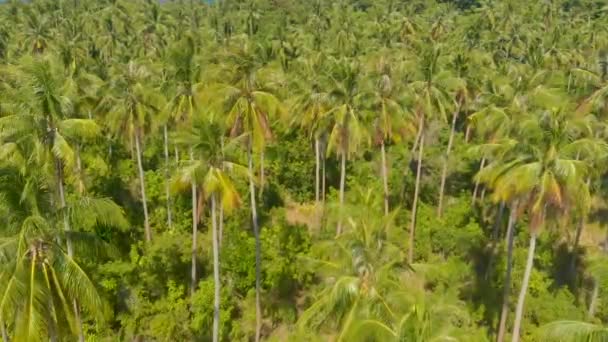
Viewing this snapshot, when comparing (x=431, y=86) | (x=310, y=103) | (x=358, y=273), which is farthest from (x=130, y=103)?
(x=358, y=273)

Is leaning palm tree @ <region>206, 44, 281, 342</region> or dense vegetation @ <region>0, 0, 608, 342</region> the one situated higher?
leaning palm tree @ <region>206, 44, 281, 342</region>

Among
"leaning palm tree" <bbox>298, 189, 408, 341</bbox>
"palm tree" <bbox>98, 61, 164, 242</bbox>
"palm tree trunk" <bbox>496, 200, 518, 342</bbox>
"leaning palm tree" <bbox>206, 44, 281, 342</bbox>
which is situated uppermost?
"leaning palm tree" <bbox>206, 44, 281, 342</bbox>

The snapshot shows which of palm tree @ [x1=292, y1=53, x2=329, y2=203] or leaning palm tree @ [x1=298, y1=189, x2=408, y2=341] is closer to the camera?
leaning palm tree @ [x1=298, y1=189, x2=408, y2=341]

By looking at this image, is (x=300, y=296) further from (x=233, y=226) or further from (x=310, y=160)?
(x=310, y=160)

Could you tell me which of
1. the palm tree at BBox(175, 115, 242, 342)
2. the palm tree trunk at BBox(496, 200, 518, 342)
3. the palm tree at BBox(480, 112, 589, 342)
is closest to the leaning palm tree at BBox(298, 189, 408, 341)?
the palm tree at BBox(175, 115, 242, 342)

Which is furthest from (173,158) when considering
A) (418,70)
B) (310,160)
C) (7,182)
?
(7,182)

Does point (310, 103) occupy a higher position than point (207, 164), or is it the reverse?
point (207, 164)

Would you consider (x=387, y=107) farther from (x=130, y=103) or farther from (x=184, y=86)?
(x=130, y=103)

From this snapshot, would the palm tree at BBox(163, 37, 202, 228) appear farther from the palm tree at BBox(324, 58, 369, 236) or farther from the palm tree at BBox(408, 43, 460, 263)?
the palm tree at BBox(408, 43, 460, 263)

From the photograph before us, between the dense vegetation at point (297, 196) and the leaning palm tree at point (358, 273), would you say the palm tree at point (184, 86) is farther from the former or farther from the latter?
the leaning palm tree at point (358, 273)
